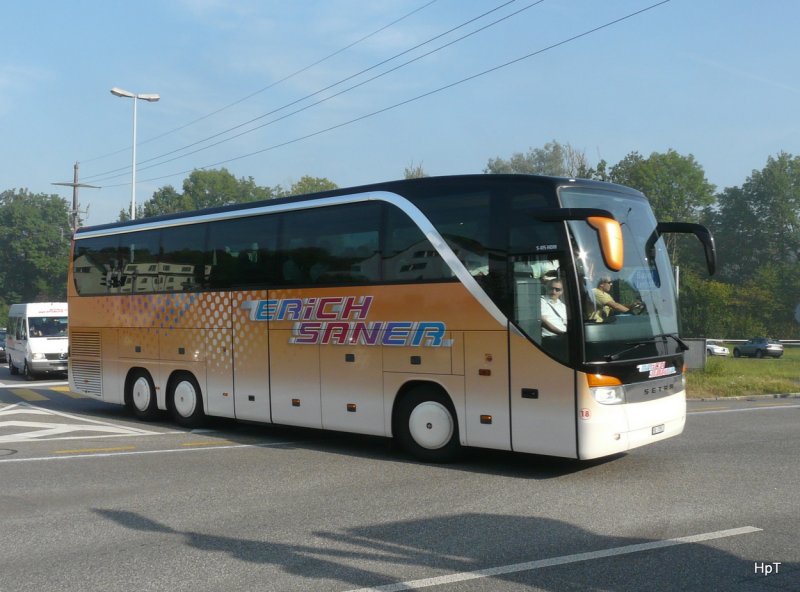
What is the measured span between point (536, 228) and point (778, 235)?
322 feet

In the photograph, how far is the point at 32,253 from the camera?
99.2 metres

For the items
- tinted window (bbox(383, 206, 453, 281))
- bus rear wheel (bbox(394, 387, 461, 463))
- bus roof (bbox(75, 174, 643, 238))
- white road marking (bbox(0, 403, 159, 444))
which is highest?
bus roof (bbox(75, 174, 643, 238))

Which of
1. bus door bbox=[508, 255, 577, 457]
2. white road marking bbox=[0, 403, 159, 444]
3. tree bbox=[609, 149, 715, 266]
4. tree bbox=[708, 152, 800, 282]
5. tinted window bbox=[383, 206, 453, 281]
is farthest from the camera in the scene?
tree bbox=[708, 152, 800, 282]

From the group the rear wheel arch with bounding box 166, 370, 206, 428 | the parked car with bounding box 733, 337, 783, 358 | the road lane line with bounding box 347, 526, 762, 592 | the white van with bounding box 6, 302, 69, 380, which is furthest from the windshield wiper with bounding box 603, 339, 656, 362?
the parked car with bounding box 733, 337, 783, 358

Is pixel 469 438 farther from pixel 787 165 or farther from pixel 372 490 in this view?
pixel 787 165

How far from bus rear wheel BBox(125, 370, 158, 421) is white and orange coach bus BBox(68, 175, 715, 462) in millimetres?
892

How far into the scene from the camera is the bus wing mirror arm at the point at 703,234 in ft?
31.9

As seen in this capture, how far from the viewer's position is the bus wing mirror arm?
31.9 feet

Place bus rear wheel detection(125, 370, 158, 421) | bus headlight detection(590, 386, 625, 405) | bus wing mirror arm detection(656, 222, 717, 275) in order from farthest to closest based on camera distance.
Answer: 1. bus rear wheel detection(125, 370, 158, 421)
2. bus wing mirror arm detection(656, 222, 717, 275)
3. bus headlight detection(590, 386, 625, 405)

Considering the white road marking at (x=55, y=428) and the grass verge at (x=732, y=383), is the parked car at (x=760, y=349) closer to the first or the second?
the grass verge at (x=732, y=383)

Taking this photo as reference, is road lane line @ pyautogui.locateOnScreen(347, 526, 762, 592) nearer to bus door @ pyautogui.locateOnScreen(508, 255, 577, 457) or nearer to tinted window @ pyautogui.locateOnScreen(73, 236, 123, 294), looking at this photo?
bus door @ pyautogui.locateOnScreen(508, 255, 577, 457)

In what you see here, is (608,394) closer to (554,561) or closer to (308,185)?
(554,561)

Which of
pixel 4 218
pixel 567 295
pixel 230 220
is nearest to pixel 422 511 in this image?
pixel 567 295

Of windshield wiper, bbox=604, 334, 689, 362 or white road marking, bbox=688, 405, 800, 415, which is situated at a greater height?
windshield wiper, bbox=604, 334, 689, 362
